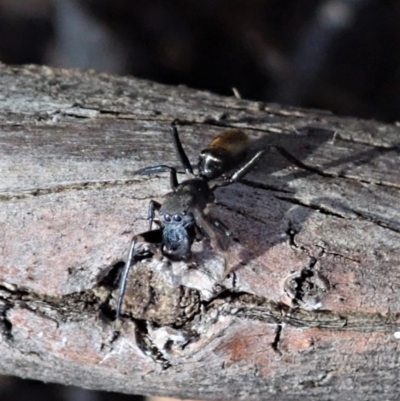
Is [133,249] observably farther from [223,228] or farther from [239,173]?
[239,173]

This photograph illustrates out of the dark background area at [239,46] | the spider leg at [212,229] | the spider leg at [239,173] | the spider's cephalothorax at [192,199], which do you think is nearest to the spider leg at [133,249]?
the spider's cephalothorax at [192,199]

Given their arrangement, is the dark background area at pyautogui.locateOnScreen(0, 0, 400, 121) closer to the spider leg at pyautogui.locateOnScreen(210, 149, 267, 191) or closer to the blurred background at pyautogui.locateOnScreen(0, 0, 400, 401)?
the blurred background at pyautogui.locateOnScreen(0, 0, 400, 401)

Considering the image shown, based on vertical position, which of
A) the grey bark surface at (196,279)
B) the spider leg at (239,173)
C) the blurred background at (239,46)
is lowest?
the grey bark surface at (196,279)

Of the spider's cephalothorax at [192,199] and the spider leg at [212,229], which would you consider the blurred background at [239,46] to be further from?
the spider leg at [212,229]

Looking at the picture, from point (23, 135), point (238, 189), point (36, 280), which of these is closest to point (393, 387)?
point (238, 189)

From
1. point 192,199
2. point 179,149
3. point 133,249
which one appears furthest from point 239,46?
point 133,249

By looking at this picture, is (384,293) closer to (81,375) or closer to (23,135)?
(81,375)
